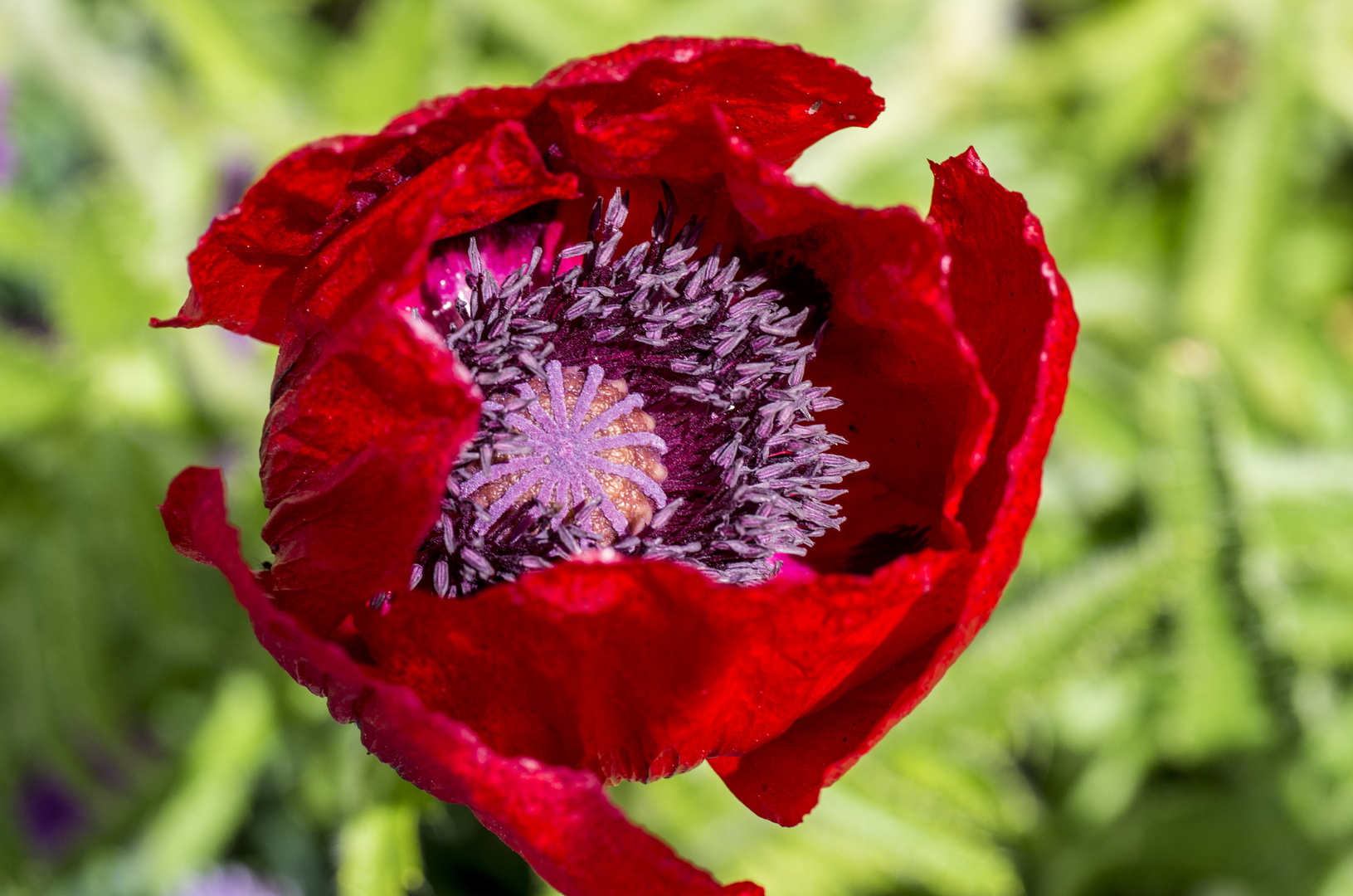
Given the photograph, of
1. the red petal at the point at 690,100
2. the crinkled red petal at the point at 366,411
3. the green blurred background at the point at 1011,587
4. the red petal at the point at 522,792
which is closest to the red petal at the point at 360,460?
the crinkled red petal at the point at 366,411

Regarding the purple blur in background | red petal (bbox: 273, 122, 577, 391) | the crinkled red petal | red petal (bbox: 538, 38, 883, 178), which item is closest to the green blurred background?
the purple blur in background

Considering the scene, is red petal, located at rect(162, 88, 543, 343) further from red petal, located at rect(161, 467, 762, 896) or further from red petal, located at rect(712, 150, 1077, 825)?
red petal, located at rect(712, 150, 1077, 825)

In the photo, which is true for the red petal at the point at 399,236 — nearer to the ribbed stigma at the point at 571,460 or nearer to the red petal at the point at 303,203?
the red petal at the point at 303,203

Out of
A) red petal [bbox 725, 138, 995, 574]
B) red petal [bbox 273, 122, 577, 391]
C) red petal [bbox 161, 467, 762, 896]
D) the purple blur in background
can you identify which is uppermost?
red petal [bbox 725, 138, 995, 574]

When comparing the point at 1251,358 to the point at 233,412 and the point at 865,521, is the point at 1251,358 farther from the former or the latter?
the point at 233,412

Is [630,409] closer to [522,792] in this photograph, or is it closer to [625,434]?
[625,434]

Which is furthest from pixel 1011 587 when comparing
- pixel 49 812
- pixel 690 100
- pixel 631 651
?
pixel 49 812
